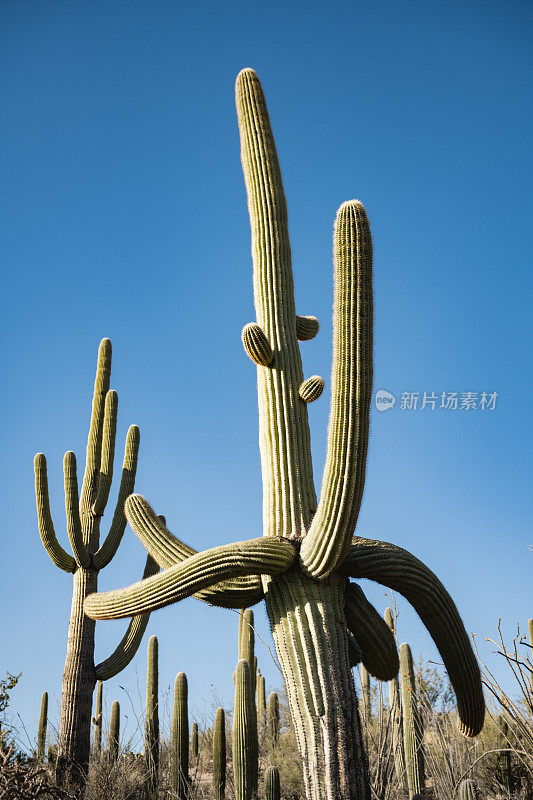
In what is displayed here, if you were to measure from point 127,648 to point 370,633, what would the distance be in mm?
6224

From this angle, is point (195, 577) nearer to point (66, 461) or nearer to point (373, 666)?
point (373, 666)

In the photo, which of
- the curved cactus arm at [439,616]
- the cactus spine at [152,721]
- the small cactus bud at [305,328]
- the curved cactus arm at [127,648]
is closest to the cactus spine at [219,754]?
the cactus spine at [152,721]

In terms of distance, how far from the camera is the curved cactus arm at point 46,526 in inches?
382

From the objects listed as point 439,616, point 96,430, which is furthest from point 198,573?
point 96,430

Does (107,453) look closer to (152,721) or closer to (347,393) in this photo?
(152,721)

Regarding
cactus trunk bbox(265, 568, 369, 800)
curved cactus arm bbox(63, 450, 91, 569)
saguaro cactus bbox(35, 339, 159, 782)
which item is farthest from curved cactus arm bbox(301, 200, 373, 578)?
curved cactus arm bbox(63, 450, 91, 569)

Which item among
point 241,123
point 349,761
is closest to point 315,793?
point 349,761

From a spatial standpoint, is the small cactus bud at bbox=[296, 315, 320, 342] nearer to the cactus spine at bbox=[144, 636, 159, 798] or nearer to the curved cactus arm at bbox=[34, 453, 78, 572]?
the curved cactus arm at bbox=[34, 453, 78, 572]

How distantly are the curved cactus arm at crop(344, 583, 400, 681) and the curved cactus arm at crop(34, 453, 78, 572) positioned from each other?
239 inches

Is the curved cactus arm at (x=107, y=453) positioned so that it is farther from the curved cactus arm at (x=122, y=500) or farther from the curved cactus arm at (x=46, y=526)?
the curved cactus arm at (x=46, y=526)

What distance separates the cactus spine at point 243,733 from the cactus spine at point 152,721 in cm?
183

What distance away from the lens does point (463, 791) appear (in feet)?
13.3

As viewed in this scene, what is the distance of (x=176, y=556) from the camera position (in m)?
4.70

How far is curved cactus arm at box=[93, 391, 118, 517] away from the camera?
1026cm
